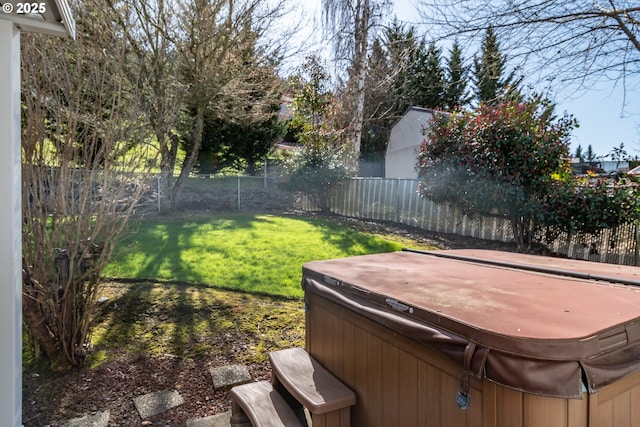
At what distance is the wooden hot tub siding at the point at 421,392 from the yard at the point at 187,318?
3.87ft

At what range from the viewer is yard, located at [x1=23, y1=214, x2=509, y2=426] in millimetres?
2678

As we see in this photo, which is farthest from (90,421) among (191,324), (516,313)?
(516,313)

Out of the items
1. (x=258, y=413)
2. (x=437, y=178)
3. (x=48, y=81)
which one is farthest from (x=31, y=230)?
(x=437, y=178)

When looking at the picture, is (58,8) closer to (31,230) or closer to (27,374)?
(31,230)

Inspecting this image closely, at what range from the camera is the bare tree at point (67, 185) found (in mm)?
2674

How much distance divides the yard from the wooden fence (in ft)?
1.78

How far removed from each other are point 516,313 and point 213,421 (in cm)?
208

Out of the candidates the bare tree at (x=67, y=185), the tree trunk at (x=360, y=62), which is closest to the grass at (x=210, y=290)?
the bare tree at (x=67, y=185)

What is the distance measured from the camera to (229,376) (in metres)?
2.99

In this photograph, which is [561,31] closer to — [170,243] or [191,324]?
[191,324]

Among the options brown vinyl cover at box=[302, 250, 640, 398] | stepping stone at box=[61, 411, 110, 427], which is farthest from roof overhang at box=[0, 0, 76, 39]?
stepping stone at box=[61, 411, 110, 427]

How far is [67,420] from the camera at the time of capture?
242cm

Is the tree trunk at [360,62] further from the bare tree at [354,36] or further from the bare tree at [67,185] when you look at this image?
the bare tree at [67,185]

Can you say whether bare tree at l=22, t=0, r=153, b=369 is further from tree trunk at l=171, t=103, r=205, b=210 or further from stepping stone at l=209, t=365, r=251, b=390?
tree trunk at l=171, t=103, r=205, b=210
